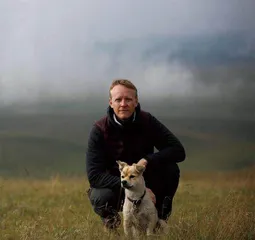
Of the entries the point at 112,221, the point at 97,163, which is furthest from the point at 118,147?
the point at 112,221

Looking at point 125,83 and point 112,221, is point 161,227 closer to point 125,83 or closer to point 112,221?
point 112,221

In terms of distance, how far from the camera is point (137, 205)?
500 cm

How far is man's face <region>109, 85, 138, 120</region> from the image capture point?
17.0ft

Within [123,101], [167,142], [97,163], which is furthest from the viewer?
[167,142]

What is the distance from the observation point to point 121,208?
5527mm

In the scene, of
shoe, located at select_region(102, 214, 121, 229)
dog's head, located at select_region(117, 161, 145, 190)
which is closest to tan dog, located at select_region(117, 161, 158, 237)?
dog's head, located at select_region(117, 161, 145, 190)

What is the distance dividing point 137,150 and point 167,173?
398 mm

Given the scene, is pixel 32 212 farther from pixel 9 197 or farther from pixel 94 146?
pixel 94 146

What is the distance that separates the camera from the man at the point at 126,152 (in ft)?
17.3

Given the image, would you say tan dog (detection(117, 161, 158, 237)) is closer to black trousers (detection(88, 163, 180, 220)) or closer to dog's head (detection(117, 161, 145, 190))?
dog's head (detection(117, 161, 145, 190))

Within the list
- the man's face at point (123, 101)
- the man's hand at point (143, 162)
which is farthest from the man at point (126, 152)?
the man's hand at point (143, 162)

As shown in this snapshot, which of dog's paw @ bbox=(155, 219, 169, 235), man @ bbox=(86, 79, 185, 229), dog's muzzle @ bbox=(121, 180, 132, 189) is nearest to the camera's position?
dog's muzzle @ bbox=(121, 180, 132, 189)

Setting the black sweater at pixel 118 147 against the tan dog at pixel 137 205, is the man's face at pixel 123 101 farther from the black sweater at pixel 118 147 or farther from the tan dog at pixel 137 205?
the tan dog at pixel 137 205

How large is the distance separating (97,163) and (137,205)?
64 cm
